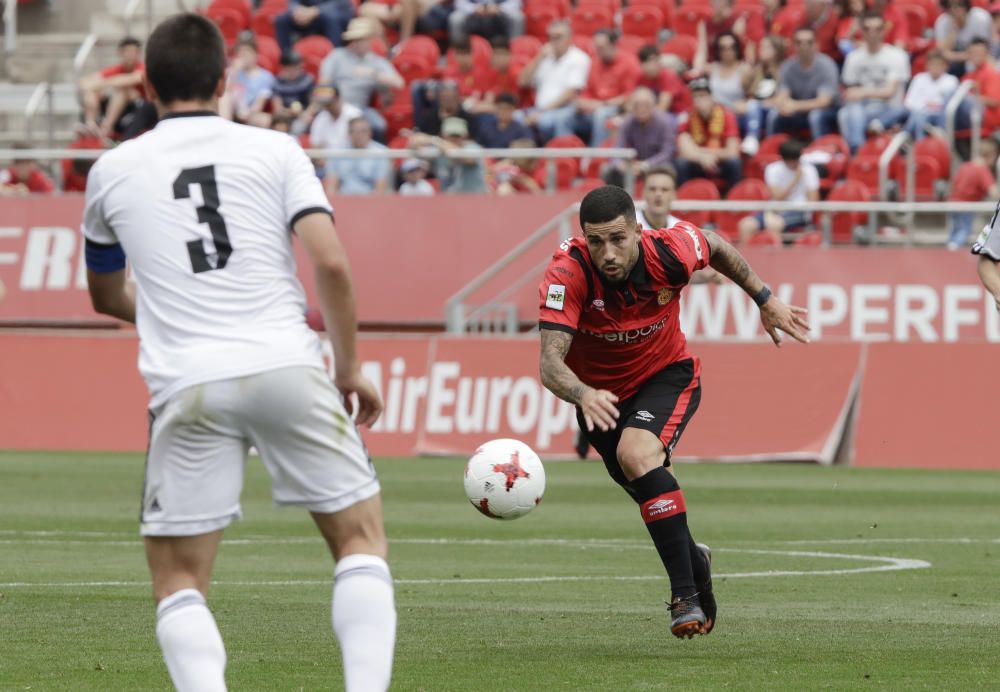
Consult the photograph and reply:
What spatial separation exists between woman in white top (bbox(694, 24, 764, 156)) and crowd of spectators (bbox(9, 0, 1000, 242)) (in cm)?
3

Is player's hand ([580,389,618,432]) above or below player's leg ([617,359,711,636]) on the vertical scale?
above

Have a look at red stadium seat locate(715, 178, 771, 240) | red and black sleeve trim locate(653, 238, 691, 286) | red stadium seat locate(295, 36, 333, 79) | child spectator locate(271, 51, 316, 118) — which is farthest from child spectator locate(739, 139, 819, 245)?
red and black sleeve trim locate(653, 238, 691, 286)

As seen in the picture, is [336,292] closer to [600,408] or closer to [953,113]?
[600,408]

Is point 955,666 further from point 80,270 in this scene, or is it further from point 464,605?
point 80,270

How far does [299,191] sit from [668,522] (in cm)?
358

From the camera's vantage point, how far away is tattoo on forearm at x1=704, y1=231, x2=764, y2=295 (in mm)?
9195

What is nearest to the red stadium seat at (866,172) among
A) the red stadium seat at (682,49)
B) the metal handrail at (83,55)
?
the red stadium seat at (682,49)

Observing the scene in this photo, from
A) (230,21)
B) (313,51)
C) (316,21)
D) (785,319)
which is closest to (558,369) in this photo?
(785,319)

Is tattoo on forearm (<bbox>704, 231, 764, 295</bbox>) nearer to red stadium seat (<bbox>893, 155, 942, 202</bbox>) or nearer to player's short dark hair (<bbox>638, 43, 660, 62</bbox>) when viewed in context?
red stadium seat (<bbox>893, 155, 942, 202</bbox>)

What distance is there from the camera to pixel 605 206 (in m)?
8.55

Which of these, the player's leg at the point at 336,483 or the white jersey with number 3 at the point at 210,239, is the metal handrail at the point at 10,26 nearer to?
the white jersey with number 3 at the point at 210,239

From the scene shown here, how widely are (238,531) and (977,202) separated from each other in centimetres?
1158

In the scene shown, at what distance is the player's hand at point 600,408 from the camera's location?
7.97m

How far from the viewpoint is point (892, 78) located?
78.9ft
